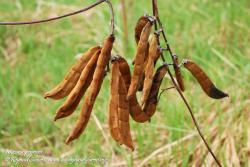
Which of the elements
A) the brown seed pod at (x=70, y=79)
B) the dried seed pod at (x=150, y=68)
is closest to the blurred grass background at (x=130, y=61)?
the brown seed pod at (x=70, y=79)

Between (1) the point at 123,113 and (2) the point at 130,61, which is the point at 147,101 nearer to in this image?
(1) the point at 123,113

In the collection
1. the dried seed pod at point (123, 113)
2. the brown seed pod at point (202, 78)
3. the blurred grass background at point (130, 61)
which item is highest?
the brown seed pod at point (202, 78)

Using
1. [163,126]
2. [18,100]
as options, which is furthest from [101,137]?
[18,100]

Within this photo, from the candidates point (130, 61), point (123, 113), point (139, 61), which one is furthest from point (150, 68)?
point (130, 61)

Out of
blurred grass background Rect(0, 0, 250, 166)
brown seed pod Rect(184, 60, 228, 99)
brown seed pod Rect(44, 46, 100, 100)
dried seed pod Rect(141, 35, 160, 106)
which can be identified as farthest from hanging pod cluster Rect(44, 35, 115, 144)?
blurred grass background Rect(0, 0, 250, 166)

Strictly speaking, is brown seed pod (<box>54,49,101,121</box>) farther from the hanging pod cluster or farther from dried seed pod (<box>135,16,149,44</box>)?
dried seed pod (<box>135,16,149,44</box>)

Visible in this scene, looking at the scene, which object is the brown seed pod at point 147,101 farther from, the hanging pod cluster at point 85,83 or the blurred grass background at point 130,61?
the blurred grass background at point 130,61
